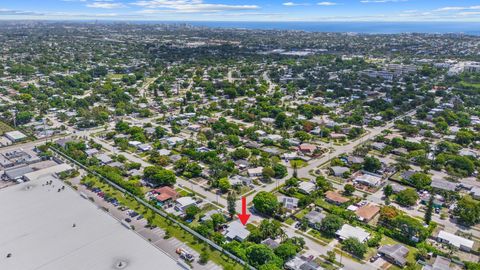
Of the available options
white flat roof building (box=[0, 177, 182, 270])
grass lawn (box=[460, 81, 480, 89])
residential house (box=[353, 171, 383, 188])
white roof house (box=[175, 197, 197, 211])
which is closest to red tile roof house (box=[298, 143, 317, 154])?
residential house (box=[353, 171, 383, 188])

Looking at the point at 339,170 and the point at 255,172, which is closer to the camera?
the point at 255,172

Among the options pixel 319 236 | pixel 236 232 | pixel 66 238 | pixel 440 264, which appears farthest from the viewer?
pixel 319 236

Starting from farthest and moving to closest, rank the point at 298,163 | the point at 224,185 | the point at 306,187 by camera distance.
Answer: the point at 298,163
the point at 306,187
the point at 224,185

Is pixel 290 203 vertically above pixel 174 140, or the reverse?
pixel 174 140

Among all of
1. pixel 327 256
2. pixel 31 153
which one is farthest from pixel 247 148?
pixel 31 153

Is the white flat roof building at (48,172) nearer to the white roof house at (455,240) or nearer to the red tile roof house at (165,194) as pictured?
the red tile roof house at (165,194)

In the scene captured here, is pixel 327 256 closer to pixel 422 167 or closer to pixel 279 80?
pixel 422 167

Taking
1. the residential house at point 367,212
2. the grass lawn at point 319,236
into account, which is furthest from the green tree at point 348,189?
the grass lawn at point 319,236

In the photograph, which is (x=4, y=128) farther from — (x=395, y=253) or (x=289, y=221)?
(x=395, y=253)

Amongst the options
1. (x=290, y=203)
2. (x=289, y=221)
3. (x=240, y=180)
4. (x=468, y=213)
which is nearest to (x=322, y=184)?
(x=290, y=203)
